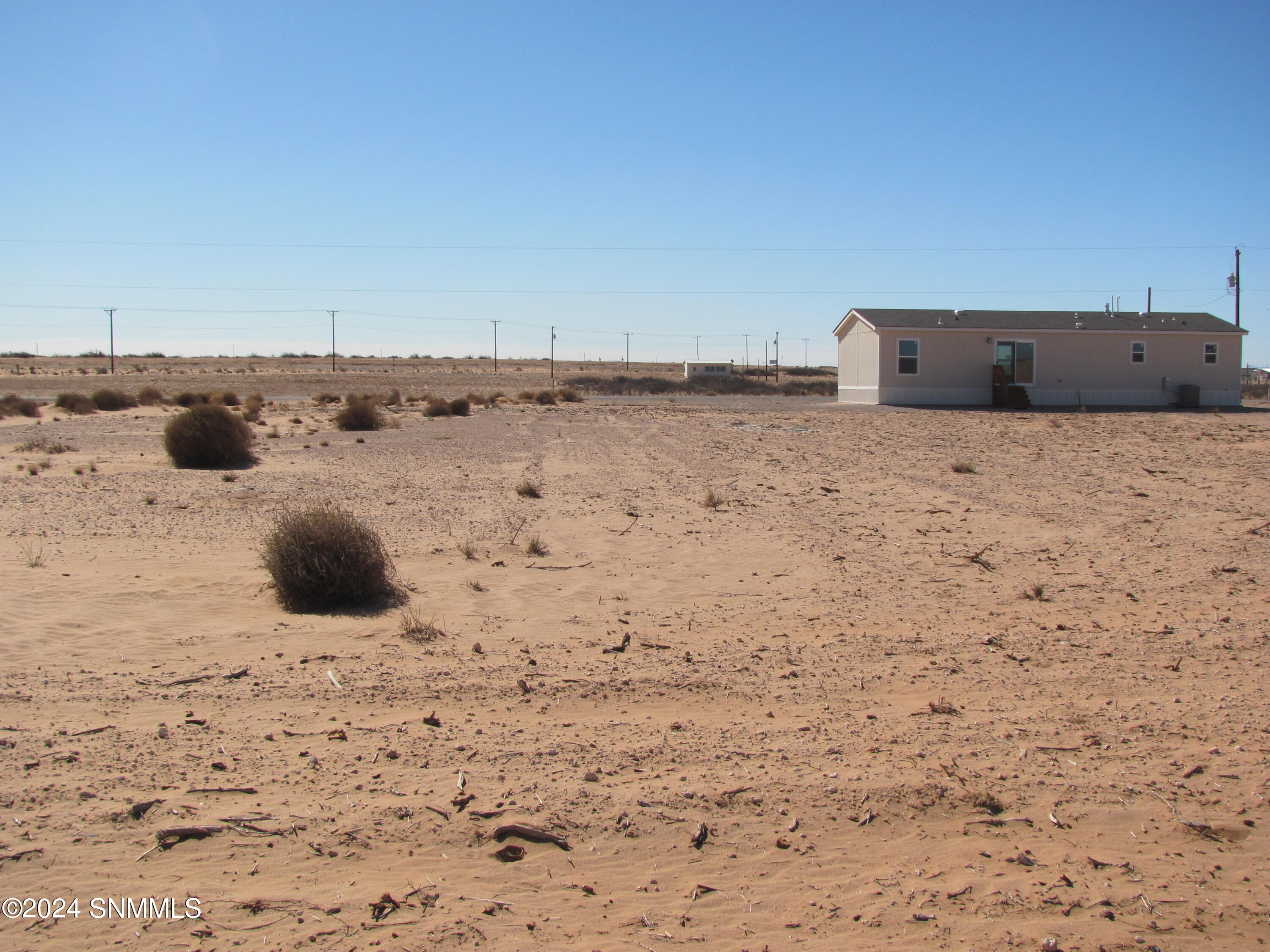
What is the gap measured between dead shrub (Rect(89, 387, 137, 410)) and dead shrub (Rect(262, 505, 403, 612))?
117 ft

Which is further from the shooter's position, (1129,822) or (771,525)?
(771,525)

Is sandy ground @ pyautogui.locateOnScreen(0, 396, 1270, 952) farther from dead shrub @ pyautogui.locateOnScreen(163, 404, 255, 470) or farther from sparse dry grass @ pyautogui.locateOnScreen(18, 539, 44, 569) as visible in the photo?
dead shrub @ pyautogui.locateOnScreen(163, 404, 255, 470)

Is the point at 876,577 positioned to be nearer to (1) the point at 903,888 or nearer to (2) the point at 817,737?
(2) the point at 817,737

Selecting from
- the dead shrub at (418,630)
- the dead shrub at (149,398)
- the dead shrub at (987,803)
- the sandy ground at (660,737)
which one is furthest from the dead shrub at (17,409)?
the dead shrub at (987,803)

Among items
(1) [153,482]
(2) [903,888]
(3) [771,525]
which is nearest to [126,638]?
(2) [903,888]

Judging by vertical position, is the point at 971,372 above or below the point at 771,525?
above

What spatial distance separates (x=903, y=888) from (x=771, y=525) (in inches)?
325

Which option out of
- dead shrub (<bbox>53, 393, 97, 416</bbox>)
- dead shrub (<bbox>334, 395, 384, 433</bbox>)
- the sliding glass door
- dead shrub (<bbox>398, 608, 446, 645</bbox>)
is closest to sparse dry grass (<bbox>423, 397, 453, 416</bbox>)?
dead shrub (<bbox>334, 395, 384, 433</bbox>)

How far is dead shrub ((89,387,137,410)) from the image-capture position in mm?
38312

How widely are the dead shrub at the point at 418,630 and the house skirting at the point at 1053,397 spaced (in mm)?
32657

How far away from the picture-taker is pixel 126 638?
700 centimetres

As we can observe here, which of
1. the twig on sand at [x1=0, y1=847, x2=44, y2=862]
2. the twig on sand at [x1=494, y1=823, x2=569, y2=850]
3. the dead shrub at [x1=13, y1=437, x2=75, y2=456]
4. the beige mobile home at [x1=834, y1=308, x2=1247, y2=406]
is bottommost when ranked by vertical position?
the twig on sand at [x1=494, y1=823, x2=569, y2=850]

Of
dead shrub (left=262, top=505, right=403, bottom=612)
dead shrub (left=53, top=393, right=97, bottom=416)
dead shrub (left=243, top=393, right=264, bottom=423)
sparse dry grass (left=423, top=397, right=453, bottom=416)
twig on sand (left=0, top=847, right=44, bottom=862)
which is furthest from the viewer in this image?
dead shrub (left=53, top=393, right=97, bottom=416)

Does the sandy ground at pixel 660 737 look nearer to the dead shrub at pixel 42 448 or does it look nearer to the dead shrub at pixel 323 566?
the dead shrub at pixel 323 566
